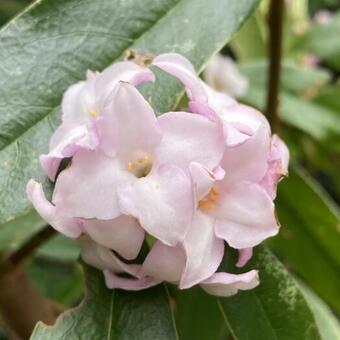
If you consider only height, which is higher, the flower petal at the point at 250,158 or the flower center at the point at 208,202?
the flower petal at the point at 250,158

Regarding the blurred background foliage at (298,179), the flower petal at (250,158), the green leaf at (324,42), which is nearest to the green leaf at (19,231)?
the blurred background foliage at (298,179)

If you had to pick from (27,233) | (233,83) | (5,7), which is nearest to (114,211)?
(27,233)

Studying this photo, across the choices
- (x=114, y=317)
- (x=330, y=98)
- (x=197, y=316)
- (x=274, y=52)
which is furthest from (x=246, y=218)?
(x=330, y=98)

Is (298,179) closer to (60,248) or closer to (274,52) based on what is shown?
(274,52)

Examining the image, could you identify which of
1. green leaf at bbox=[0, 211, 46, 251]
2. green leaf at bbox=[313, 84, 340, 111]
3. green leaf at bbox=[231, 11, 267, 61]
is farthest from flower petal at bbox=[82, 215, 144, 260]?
green leaf at bbox=[231, 11, 267, 61]

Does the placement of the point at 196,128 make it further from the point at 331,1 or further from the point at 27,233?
the point at 331,1

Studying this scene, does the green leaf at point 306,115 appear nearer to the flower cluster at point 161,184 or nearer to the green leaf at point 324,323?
the green leaf at point 324,323
